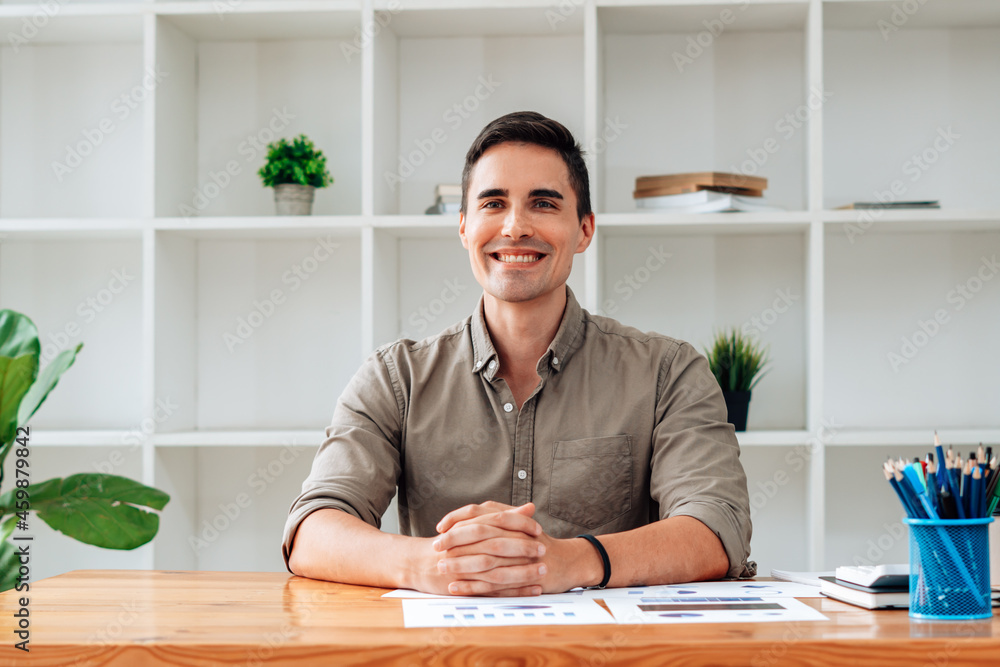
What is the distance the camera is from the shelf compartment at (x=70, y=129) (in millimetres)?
2582

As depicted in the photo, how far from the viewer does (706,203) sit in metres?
2.18

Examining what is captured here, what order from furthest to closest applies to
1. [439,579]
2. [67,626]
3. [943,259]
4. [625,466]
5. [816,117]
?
[943,259], [816,117], [625,466], [439,579], [67,626]

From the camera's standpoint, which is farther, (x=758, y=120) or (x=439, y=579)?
(x=758, y=120)

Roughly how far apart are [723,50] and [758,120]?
0.76ft

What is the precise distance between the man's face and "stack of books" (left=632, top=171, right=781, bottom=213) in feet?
2.06

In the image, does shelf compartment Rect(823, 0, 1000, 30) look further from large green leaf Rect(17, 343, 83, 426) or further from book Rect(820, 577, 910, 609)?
large green leaf Rect(17, 343, 83, 426)


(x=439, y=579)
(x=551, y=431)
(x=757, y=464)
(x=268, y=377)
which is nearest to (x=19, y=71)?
(x=268, y=377)

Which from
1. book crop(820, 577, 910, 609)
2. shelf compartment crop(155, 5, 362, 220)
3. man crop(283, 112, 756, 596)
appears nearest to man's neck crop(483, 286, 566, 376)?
man crop(283, 112, 756, 596)

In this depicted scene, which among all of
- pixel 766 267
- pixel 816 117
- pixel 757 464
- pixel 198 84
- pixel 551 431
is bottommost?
pixel 757 464

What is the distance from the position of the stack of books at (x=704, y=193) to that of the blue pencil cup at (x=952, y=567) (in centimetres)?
135

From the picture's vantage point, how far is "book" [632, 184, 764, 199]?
7.16ft

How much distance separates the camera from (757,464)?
2.46 meters

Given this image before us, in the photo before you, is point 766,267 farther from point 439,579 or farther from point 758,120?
point 439,579

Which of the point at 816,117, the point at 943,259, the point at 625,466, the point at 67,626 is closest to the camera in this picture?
the point at 67,626
